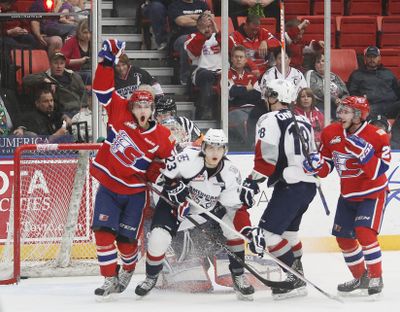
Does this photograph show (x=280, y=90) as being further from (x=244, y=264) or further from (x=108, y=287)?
(x=108, y=287)

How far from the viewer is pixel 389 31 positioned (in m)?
9.70

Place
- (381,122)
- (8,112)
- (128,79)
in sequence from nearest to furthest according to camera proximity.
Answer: (8,112) → (128,79) → (381,122)

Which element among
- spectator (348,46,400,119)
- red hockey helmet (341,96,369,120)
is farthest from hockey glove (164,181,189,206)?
spectator (348,46,400,119)

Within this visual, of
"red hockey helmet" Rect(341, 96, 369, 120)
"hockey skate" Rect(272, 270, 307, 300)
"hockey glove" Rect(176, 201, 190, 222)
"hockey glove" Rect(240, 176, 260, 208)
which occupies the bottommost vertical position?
"hockey skate" Rect(272, 270, 307, 300)

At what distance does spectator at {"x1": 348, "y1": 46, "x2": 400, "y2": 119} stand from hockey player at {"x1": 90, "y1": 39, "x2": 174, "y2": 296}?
277cm

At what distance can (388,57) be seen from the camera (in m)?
9.59

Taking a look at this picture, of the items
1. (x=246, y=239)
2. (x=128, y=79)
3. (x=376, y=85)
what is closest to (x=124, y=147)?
(x=246, y=239)

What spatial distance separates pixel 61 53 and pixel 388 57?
2.56 meters

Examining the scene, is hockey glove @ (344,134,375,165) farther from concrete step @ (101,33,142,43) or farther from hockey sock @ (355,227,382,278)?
concrete step @ (101,33,142,43)

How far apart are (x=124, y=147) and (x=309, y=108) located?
8.43 feet

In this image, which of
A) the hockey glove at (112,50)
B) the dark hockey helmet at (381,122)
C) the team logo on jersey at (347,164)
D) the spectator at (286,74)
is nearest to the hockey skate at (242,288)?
the team logo on jersey at (347,164)

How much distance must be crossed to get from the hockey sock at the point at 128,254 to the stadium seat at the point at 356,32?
3.12m

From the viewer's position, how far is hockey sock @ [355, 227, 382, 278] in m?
7.03

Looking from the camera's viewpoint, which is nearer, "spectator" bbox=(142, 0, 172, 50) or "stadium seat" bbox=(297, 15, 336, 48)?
"spectator" bbox=(142, 0, 172, 50)
